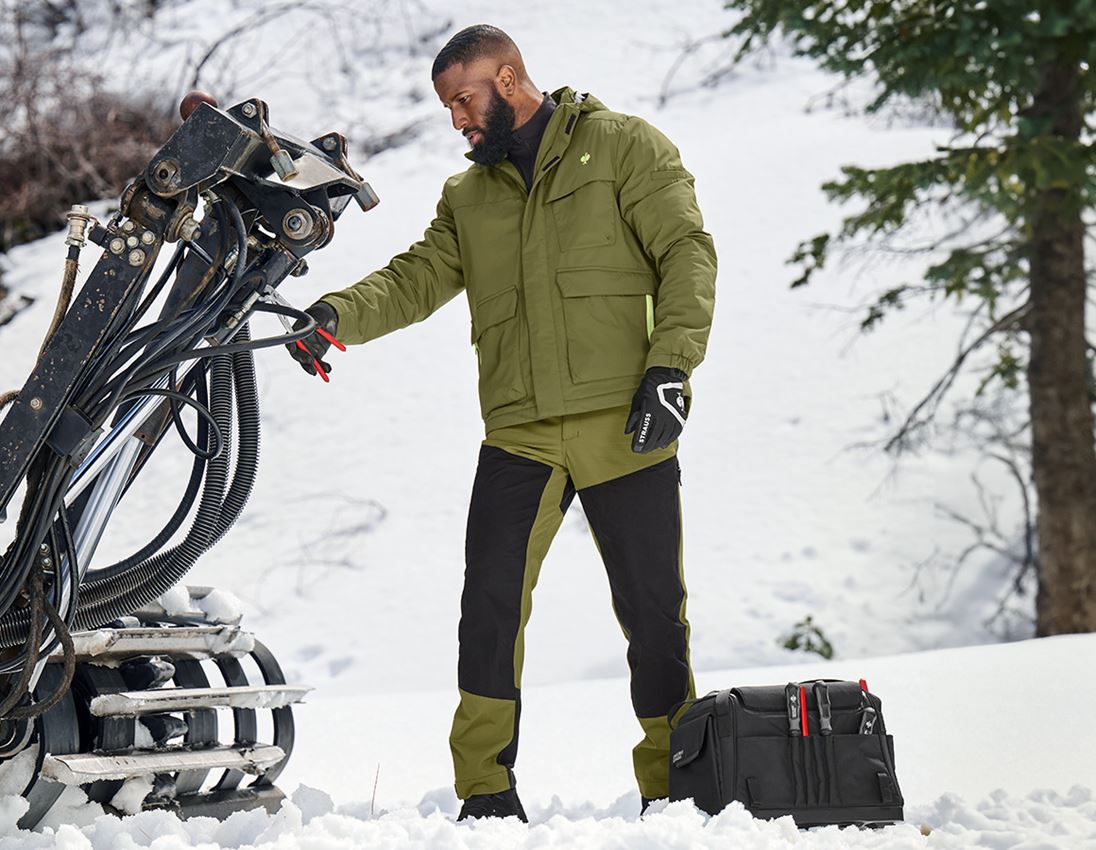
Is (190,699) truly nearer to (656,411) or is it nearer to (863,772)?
(656,411)

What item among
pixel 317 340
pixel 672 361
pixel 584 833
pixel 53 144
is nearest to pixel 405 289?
pixel 317 340

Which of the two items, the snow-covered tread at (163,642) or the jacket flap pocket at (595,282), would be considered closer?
the snow-covered tread at (163,642)

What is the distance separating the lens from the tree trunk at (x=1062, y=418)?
6602mm

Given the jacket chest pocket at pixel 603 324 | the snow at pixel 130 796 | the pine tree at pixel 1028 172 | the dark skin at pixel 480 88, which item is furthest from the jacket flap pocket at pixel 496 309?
the pine tree at pixel 1028 172

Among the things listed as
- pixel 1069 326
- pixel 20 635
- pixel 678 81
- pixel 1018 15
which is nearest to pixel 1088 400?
pixel 1069 326

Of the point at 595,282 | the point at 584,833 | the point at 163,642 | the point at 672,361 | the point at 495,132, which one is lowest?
the point at 584,833

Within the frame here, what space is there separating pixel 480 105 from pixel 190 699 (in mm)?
1551

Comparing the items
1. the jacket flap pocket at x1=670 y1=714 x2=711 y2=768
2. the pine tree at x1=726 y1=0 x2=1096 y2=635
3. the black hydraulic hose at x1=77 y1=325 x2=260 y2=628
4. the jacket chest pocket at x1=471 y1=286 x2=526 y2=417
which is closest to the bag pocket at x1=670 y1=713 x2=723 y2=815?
the jacket flap pocket at x1=670 y1=714 x2=711 y2=768

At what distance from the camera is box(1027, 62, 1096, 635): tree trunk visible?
660cm

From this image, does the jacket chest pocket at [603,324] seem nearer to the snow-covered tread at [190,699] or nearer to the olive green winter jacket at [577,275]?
the olive green winter jacket at [577,275]

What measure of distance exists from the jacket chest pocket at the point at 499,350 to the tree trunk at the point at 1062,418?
4.39 metres

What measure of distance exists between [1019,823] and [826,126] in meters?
10.3

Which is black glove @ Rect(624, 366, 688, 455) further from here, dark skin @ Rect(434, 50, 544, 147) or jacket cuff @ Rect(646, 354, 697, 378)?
dark skin @ Rect(434, 50, 544, 147)

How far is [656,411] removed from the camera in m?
2.78
